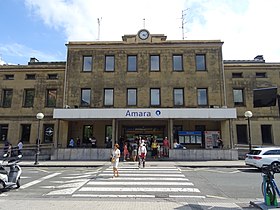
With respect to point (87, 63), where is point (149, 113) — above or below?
below

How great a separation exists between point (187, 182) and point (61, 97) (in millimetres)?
18840

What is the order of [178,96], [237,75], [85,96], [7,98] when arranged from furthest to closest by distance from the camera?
A: [7,98] → [237,75] → [85,96] → [178,96]

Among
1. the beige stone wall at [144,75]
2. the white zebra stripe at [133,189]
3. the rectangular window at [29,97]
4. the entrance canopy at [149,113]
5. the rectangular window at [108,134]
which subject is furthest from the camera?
the rectangular window at [29,97]

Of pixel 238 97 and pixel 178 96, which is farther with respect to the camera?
pixel 238 97

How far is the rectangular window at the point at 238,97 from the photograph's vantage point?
25.9m

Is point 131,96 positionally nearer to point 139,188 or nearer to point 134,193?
point 139,188

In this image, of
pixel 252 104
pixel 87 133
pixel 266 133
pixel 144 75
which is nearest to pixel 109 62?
pixel 144 75

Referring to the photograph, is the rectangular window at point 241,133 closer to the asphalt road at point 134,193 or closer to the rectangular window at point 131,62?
the rectangular window at point 131,62

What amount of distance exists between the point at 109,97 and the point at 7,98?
1135 cm

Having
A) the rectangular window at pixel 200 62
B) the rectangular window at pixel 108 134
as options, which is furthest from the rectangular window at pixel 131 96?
the rectangular window at pixel 200 62

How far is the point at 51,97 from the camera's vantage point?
2678 cm

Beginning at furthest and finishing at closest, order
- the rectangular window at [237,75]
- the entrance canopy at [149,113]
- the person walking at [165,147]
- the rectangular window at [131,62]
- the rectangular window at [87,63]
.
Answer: the rectangular window at [237,75] → the rectangular window at [87,63] → the rectangular window at [131,62] → the person walking at [165,147] → the entrance canopy at [149,113]

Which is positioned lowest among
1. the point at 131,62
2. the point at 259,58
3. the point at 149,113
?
the point at 149,113

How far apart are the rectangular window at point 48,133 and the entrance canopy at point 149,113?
4658 mm
